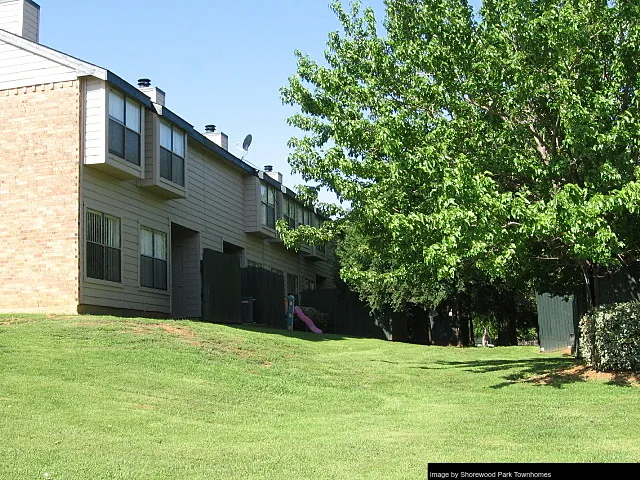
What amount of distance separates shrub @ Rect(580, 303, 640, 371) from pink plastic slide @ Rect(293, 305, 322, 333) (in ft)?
58.1

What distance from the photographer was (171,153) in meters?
24.3

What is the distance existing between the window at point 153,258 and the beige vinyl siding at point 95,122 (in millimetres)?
3548

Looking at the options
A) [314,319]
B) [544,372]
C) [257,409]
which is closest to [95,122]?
[257,409]

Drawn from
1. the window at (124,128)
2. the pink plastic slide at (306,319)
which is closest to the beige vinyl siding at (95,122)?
the window at (124,128)

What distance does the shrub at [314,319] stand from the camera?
33.4 meters

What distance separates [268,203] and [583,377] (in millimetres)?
18623

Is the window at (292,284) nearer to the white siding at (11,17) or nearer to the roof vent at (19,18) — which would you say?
the roof vent at (19,18)

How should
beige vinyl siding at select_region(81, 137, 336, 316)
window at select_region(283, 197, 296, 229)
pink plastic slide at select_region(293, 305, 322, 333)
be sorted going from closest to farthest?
beige vinyl siding at select_region(81, 137, 336, 316), pink plastic slide at select_region(293, 305, 322, 333), window at select_region(283, 197, 296, 229)

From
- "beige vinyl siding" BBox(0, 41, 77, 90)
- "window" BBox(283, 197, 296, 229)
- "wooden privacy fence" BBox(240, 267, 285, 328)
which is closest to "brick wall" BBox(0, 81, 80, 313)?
"beige vinyl siding" BBox(0, 41, 77, 90)

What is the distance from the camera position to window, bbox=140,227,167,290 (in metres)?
23.4

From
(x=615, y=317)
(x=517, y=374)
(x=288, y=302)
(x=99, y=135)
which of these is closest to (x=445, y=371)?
(x=517, y=374)

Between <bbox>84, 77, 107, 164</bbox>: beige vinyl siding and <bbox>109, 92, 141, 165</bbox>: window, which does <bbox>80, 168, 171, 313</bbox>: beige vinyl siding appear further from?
<bbox>109, 92, 141, 165</bbox>: window

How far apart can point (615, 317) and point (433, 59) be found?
5798mm

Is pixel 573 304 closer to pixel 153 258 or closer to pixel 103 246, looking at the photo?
pixel 153 258
